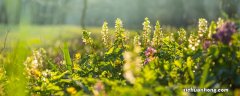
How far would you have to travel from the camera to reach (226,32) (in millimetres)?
2906

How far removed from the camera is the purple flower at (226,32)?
2.91m

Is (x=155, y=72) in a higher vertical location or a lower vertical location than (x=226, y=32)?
lower

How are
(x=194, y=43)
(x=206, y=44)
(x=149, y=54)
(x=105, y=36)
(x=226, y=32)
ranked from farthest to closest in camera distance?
(x=105, y=36) → (x=149, y=54) → (x=194, y=43) → (x=206, y=44) → (x=226, y=32)

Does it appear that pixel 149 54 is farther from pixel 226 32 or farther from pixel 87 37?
pixel 226 32

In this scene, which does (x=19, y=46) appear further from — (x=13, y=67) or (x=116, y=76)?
(x=116, y=76)

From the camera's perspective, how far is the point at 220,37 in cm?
293

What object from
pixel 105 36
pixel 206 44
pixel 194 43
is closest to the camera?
pixel 206 44

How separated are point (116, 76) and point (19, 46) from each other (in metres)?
1.10

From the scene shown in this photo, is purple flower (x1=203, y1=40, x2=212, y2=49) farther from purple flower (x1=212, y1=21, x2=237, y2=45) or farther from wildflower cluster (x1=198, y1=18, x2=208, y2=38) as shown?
wildflower cluster (x1=198, y1=18, x2=208, y2=38)

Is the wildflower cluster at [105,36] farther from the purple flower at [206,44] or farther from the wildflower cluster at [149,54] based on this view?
the purple flower at [206,44]

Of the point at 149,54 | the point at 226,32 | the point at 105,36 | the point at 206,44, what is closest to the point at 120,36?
the point at 105,36

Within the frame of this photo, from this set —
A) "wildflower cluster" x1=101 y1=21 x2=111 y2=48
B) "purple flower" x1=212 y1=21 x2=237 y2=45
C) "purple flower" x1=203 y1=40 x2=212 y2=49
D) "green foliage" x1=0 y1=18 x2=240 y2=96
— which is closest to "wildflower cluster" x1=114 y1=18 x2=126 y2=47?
"green foliage" x1=0 y1=18 x2=240 y2=96

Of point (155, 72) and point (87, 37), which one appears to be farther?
point (87, 37)

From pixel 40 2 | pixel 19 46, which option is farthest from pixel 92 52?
pixel 40 2
